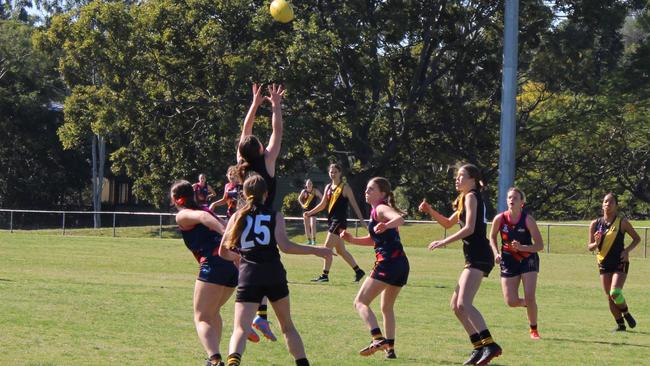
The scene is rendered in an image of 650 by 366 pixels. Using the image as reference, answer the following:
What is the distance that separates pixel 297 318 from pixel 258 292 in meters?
5.61

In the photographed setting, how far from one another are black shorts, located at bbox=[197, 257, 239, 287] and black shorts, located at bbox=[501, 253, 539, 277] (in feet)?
15.3

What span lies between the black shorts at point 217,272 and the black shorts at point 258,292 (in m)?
0.66

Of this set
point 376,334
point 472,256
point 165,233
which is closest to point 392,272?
point 376,334

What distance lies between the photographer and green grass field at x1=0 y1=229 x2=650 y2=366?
10842mm

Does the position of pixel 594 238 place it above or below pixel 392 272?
above

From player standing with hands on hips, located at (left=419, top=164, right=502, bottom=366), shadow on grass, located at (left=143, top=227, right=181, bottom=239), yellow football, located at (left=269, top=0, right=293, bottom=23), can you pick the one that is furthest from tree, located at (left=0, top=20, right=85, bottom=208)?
player standing with hands on hips, located at (left=419, top=164, right=502, bottom=366)

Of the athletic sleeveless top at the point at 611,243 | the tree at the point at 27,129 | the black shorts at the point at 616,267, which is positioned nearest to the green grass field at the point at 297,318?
the black shorts at the point at 616,267

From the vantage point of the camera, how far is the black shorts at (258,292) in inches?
331

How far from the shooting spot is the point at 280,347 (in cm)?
1140

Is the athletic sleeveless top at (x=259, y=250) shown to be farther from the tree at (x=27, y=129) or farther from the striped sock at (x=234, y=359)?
the tree at (x=27, y=129)

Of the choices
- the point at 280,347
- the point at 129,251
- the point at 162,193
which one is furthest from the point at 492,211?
the point at 280,347

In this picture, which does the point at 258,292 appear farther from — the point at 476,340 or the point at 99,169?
the point at 99,169

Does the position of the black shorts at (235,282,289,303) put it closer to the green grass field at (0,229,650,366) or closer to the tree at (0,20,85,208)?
the green grass field at (0,229,650,366)

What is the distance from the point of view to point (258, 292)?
8414mm
